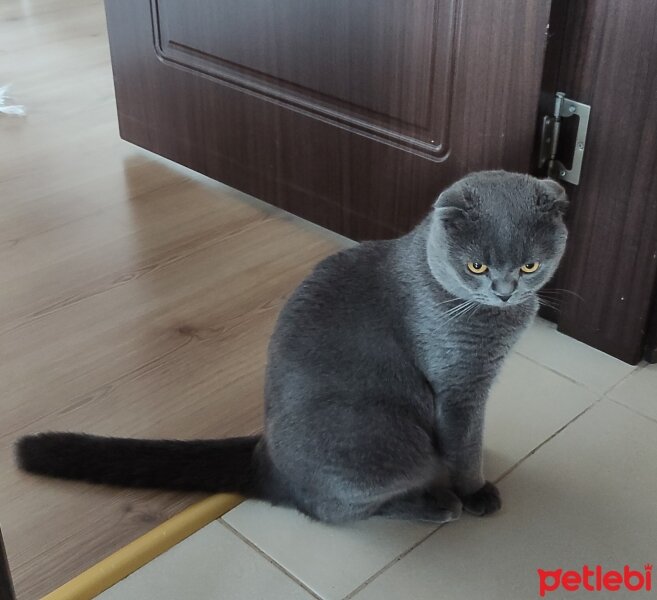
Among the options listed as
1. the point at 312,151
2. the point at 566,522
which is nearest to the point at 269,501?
the point at 566,522

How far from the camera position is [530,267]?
1017 millimetres

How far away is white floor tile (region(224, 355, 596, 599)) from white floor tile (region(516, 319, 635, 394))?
97 mm

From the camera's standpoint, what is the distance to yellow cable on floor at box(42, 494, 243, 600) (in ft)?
3.45

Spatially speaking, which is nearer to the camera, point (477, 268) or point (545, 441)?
point (477, 268)

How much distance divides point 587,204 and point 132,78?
114cm

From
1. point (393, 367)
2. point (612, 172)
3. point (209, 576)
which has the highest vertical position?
point (612, 172)

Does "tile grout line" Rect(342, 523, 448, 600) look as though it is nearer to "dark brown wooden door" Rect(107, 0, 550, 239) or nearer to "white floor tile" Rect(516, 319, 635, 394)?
"white floor tile" Rect(516, 319, 635, 394)

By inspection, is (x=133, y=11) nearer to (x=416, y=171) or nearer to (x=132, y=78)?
(x=132, y=78)

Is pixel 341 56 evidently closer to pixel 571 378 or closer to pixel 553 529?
pixel 571 378

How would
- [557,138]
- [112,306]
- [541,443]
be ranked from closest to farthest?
[541,443] → [557,138] → [112,306]

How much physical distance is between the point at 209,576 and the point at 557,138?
0.85m

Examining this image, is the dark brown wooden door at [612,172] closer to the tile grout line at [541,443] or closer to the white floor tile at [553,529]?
the tile grout line at [541,443]

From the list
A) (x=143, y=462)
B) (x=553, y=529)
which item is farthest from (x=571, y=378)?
(x=143, y=462)

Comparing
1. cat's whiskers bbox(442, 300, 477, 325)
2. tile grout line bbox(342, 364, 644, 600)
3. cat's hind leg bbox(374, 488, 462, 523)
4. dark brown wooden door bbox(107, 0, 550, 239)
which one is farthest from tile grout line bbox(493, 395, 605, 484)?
dark brown wooden door bbox(107, 0, 550, 239)
